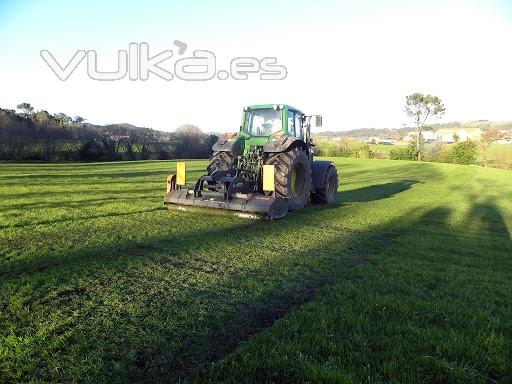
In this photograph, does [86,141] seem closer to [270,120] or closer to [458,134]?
[270,120]

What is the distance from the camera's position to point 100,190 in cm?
1193

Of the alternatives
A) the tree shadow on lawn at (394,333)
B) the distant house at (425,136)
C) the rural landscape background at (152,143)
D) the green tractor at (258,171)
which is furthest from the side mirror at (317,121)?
the distant house at (425,136)

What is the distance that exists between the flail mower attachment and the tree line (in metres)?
28.9

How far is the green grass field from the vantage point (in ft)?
8.53

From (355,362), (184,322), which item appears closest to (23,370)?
(184,322)

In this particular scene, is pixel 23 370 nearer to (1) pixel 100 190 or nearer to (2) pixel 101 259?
(2) pixel 101 259

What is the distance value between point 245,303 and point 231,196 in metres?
4.44

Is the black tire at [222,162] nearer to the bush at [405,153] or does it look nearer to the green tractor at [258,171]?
the green tractor at [258,171]

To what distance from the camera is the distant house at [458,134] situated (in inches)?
1901

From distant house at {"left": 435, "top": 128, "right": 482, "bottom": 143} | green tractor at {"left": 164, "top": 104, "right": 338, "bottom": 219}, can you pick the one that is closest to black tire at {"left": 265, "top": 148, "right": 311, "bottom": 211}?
green tractor at {"left": 164, "top": 104, "right": 338, "bottom": 219}

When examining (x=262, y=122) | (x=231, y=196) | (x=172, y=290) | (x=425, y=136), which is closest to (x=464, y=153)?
(x=425, y=136)

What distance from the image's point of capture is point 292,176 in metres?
9.13

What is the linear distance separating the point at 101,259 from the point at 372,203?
9.14m

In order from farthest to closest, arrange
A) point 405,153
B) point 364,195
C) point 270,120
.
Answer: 1. point 405,153
2. point 364,195
3. point 270,120
